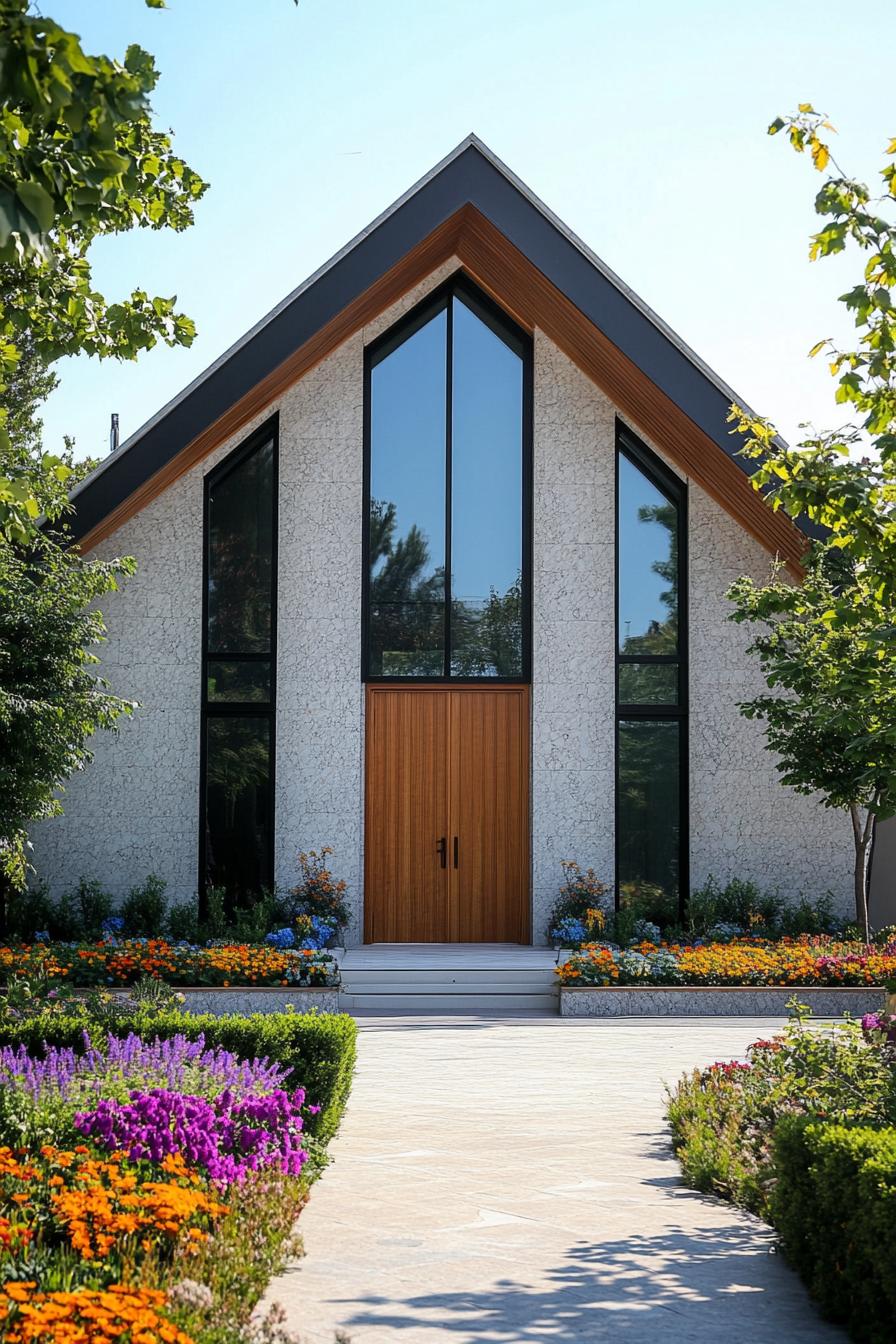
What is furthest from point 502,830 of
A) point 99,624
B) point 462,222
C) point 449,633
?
point 462,222

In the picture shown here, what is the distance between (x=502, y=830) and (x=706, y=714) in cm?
270

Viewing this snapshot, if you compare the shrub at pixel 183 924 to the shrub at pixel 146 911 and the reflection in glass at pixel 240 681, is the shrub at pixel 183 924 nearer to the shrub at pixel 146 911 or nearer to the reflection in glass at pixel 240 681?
the shrub at pixel 146 911

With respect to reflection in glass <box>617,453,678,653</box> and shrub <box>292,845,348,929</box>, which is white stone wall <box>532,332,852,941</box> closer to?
reflection in glass <box>617,453,678,653</box>

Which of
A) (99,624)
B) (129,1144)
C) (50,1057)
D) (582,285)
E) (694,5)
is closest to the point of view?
(129,1144)

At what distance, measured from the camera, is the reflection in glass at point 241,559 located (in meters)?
15.8

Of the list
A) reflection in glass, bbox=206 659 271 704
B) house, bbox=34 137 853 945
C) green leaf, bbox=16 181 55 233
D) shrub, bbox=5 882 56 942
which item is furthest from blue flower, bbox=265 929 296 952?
green leaf, bbox=16 181 55 233

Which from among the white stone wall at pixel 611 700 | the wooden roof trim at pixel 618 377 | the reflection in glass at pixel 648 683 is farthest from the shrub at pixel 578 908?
the wooden roof trim at pixel 618 377

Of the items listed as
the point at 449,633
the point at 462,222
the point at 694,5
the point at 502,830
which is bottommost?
the point at 502,830

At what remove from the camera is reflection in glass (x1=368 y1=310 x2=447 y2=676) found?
52.5 ft

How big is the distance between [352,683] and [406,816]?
65.2 inches

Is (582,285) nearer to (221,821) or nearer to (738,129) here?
(738,129)

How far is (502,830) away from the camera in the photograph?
16.0 metres

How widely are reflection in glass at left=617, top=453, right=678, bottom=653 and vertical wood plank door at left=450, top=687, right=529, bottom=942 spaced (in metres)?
1.53

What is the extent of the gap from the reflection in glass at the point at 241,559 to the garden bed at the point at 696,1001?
18.7ft
